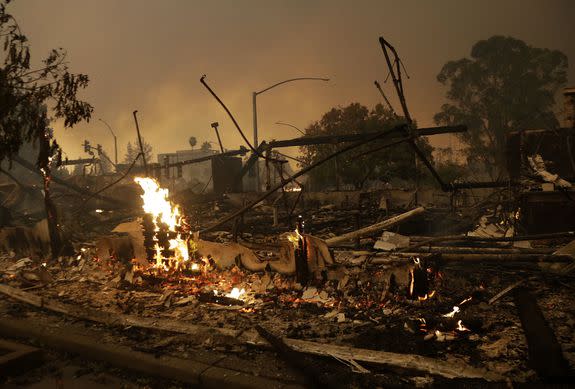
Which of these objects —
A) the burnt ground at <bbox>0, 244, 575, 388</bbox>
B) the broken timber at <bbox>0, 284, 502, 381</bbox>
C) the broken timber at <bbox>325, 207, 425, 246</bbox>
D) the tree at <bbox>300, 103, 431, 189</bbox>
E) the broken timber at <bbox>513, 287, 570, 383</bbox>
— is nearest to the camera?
the broken timber at <bbox>513, 287, 570, 383</bbox>

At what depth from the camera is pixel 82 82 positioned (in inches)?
382

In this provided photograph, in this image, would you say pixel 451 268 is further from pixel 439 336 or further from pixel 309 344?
pixel 309 344

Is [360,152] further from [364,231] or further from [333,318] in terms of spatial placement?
[333,318]

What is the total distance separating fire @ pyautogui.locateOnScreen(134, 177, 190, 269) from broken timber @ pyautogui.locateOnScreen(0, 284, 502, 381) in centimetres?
218

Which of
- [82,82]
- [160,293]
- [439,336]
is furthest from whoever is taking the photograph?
[82,82]

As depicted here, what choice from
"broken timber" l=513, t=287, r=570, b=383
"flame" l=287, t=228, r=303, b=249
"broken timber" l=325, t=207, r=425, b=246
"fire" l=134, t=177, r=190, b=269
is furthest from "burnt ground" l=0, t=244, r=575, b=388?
"broken timber" l=325, t=207, r=425, b=246

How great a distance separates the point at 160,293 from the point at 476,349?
18.5ft

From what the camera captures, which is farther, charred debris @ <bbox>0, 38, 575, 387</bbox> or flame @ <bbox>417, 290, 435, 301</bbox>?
flame @ <bbox>417, 290, 435, 301</bbox>

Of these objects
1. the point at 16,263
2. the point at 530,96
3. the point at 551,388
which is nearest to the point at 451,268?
the point at 551,388

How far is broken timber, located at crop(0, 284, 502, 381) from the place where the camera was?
3971mm

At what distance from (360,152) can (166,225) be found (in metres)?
22.4

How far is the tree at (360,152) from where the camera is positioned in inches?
1116

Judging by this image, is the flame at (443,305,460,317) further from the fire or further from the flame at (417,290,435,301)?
the fire

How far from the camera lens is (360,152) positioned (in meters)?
29.1
